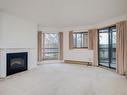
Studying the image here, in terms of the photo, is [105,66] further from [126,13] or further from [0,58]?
[0,58]

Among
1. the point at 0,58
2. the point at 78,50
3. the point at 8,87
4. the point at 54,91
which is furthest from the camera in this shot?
the point at 78,50

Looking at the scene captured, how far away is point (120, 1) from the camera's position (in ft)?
11.6

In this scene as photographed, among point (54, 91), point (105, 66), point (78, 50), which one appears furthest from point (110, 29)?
point (54, 91)

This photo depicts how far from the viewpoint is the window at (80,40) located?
7.82m

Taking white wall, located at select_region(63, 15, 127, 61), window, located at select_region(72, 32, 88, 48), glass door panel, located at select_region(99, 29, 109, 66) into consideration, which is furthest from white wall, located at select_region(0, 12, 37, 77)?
glass door panel, located at select_region(99, 29, 109, 66)

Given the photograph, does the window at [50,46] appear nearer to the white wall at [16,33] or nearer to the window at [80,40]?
the window at [80,40]

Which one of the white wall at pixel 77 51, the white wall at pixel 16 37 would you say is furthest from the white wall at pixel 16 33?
the white wall at pixel 77 51

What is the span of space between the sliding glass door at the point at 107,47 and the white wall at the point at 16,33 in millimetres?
3582

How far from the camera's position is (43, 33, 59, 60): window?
825 cm

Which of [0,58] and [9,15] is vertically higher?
[9,15]

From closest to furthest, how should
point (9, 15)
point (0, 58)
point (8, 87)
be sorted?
point (8, 87) → point (0, 58) → point (9, 15)

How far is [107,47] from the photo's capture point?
6473 millimetres

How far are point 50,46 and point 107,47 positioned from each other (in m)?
3.60

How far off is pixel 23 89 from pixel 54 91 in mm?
845
